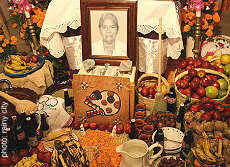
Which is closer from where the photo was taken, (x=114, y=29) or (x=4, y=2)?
(x=114, y=29)

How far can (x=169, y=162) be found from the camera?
1.83m

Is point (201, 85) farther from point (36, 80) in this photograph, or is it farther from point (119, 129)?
point (36, 80)

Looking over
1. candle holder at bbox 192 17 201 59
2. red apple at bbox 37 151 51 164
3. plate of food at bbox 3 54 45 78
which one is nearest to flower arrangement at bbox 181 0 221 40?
candle holder at bbox 192 17 201 59

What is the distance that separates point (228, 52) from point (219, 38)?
212mm

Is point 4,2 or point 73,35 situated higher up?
point 4,2

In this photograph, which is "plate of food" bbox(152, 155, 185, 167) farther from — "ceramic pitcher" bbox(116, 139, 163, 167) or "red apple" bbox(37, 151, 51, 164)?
"red apple" bbox(37, 151, 51, 164)

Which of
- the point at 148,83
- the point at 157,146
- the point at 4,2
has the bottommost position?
the point at 157,146

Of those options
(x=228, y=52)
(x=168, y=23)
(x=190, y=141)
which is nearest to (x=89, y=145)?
(x=190, y=141)

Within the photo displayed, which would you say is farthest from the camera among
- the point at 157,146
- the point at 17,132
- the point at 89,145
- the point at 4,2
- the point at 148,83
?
the point at 4,2

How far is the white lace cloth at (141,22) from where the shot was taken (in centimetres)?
259

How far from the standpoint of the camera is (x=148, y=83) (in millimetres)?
2793

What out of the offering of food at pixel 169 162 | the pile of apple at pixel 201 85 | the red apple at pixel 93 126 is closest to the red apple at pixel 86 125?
the red apple at pixel 93 126

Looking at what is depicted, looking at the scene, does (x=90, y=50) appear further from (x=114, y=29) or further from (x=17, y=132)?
(x=17, y=132)

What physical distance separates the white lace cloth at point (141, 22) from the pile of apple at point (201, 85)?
0.43 metres
